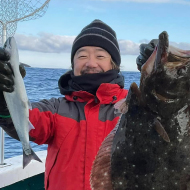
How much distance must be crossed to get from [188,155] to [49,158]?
1.90m

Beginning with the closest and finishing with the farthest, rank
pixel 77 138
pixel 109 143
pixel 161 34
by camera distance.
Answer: pixel 161 34 → pixel 109 143 → pixel 77 138

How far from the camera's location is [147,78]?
8.41 feet

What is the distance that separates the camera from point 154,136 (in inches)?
99.4

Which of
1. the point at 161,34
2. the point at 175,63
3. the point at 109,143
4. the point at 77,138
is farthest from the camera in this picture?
the point at 77,138

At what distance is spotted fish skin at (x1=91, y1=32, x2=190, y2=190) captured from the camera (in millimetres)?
2459

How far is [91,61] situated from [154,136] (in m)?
1.66

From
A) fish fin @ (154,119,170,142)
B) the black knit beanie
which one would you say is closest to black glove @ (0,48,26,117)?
fish fin @ (154,119,170,142)

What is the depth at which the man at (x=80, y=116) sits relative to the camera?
3.58m

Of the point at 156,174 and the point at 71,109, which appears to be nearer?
the point at 156,174

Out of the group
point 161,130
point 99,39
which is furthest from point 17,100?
point 99,39

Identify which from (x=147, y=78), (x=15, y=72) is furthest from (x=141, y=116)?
(x=15, y=72)

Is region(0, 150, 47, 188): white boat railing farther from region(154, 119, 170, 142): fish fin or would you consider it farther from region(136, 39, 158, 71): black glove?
region(154, 119, 170, 142): fish fin

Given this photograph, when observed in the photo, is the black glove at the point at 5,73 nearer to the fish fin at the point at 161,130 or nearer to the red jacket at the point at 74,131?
the red jacket at the point at 74,131

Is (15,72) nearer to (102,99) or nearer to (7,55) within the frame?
A: (7,55)
